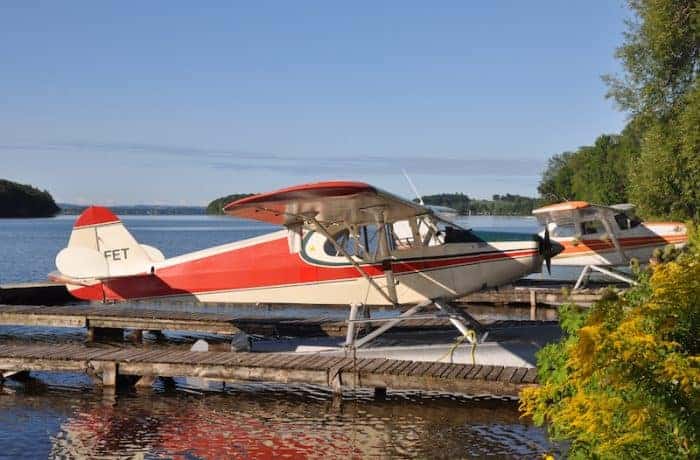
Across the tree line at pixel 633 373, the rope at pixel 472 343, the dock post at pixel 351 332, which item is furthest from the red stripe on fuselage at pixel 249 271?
the tree line at pixel 633 373

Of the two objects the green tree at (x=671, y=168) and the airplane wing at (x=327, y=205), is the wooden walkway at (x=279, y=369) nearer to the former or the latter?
the airplane wing at (x=327, y=205)

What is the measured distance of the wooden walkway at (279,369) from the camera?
8328mm

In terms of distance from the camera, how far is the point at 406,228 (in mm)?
10312

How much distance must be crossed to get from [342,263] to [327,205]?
167 cm

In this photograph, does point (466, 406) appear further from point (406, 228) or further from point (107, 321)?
point (107, 321)

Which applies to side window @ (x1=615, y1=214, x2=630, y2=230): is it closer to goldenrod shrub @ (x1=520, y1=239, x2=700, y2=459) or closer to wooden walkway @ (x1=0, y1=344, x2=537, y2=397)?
wooden walkway @ (x1=0, y1=344, x2=537, y2=397)

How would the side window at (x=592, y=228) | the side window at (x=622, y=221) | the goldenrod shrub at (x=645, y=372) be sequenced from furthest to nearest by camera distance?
the side window at (x=592, y=228)
the side window at (x=622, y=221)
the goldenrod shrub at (x=645, y=372)

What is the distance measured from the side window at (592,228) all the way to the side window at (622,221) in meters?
0.44

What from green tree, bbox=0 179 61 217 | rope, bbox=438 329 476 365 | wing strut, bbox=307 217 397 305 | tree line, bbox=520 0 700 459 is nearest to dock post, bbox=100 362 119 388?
wing strut, bbox=307 217 397 305

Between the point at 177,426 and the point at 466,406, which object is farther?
the point at 466,406

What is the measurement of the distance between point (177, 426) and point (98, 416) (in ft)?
3.41

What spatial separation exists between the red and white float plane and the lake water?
132 centimetres

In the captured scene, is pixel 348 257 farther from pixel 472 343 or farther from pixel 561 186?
pixel 561 186

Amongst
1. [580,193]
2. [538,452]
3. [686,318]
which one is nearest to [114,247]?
Answer: [538,452]
